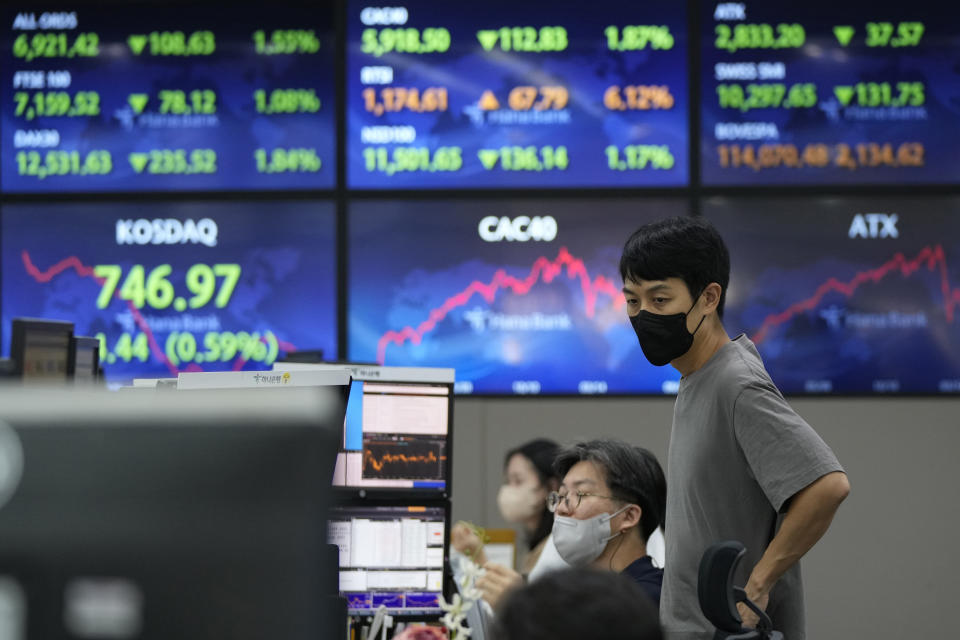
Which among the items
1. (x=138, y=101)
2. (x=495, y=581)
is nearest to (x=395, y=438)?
(x=495, y=581)

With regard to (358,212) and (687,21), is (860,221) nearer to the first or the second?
(687,21)

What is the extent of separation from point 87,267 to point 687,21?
247 cm

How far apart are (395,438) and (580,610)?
1.76 m

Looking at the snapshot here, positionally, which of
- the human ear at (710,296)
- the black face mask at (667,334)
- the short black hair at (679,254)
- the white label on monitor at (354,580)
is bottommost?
the white label on monitor at (354,580)

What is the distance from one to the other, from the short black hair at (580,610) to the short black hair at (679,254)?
3.65ft

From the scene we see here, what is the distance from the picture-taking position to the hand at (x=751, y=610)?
157 centimetres

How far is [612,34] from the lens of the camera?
12.9ft

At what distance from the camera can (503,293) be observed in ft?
12.7

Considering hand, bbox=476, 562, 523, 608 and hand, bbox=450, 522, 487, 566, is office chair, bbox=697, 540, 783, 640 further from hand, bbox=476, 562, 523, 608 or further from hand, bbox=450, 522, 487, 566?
hand, bbox=450, 522, 487, 566

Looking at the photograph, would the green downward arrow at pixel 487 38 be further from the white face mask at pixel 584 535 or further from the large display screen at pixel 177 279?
the white face mask at pixel 584 535

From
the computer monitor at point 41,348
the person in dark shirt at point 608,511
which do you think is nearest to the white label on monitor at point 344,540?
the person in dark shirt at point 608,511

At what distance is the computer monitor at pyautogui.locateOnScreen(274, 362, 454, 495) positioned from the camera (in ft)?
8.19

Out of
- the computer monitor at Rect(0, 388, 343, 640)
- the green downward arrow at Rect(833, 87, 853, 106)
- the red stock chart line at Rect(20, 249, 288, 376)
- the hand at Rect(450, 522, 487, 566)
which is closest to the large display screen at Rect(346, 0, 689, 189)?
the green downward arrow at Rect(833, 87, 853, 106)

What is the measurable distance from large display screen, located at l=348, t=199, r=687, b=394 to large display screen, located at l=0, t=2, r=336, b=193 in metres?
0.44
